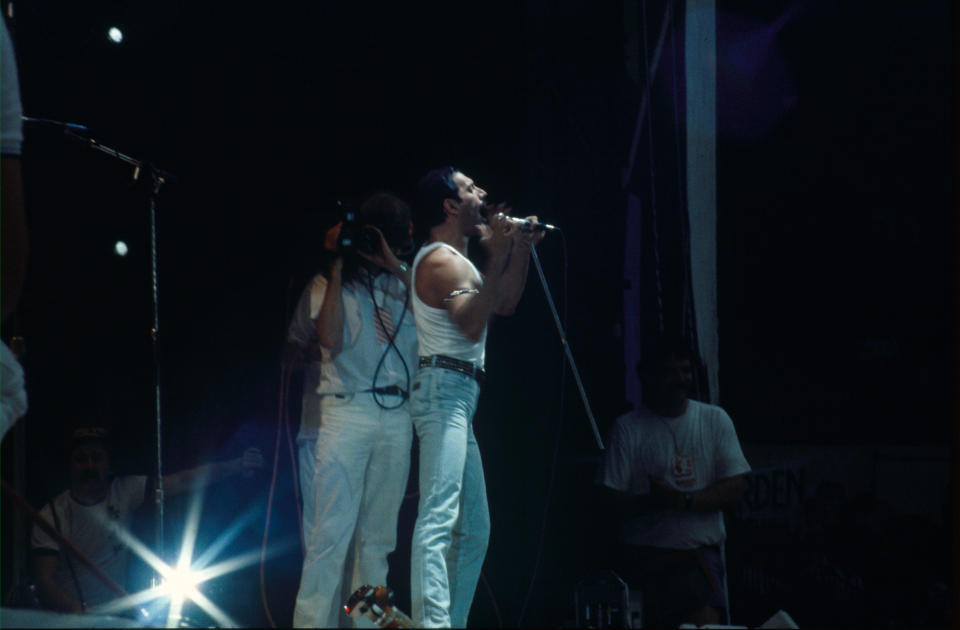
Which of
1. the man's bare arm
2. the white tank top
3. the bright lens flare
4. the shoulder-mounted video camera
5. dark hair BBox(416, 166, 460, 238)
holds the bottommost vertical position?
the bright lens flare

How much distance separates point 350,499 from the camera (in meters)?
2.95

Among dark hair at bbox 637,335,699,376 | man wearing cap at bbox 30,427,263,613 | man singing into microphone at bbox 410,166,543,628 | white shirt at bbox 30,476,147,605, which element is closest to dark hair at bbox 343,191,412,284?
man singing into microphone at bbox 410,166,543,628

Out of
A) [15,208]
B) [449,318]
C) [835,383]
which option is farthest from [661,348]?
[15,208]

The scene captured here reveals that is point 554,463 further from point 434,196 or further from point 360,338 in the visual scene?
point 434,196

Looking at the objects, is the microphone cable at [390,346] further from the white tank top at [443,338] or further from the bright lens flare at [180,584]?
the bright lens flare at [180,584]

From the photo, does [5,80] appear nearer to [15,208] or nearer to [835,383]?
[15,208]

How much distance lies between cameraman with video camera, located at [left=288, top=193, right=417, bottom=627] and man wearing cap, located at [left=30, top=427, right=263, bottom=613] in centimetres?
79

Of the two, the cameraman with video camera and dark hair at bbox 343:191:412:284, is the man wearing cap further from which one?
dark hair at bbox 343:191:412:284

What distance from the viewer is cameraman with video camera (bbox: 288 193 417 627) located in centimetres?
290

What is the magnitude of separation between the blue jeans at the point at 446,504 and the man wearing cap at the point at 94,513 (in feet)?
4.26

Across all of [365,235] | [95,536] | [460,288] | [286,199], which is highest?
[286,199]

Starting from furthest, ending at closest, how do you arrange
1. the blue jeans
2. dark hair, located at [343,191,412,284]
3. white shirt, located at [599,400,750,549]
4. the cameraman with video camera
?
white shirt, located at [599,400,750,549] < dark hair, located at [343,191,412,284] < the cameraman with video camera < the blue jeans

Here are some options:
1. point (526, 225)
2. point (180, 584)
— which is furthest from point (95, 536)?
point (526, 225)

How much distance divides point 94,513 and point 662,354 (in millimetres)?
2456
